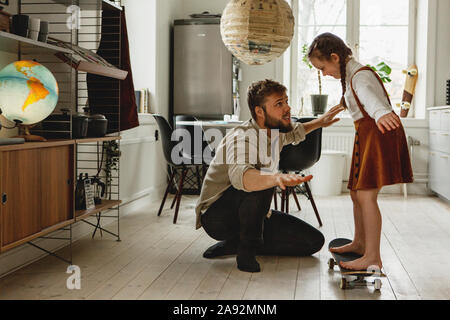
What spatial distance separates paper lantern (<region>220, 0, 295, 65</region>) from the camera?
99.3 inches

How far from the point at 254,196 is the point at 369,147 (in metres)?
0.62

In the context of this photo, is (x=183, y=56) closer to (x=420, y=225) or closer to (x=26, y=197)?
(x=420, y=225)

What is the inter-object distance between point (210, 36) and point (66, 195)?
3.23 metres

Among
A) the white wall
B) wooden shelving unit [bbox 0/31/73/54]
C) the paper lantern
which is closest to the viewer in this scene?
wooden shelving unit [bbox 0/31/73/54]

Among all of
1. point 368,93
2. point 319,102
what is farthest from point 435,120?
point 368,93

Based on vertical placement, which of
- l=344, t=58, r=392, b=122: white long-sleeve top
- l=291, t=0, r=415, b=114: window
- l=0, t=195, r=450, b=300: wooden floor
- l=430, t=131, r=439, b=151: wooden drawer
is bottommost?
l=0, t=195, r=450, b=300: wooden floor

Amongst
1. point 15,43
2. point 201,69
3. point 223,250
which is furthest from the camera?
point 201,69

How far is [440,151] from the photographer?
5.02 metres

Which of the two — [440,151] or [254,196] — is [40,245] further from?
[440,151]

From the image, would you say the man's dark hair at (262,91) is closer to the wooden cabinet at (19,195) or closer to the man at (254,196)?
the man at (254,196)

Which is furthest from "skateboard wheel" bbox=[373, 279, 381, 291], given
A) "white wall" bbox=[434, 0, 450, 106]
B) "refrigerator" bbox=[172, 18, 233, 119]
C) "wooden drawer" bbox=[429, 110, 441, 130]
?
"white wall" bbox=[434, 0, 450, 106]

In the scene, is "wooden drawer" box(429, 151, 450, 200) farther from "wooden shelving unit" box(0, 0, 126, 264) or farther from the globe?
the globe

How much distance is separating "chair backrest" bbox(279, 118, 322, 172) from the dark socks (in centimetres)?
109

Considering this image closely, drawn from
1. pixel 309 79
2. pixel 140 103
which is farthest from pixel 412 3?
pixel 140 103
